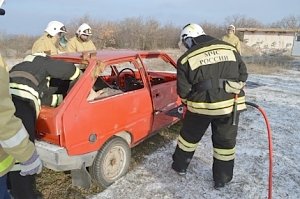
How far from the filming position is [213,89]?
3.53 metres

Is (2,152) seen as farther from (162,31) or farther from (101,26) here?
(162,31)

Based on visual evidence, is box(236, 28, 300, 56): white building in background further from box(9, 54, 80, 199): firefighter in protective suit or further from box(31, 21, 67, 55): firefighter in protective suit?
box(9, 54, 80, 199): firefighter in protective suit

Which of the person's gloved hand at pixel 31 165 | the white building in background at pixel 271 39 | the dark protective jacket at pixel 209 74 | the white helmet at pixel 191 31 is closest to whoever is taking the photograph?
the person's gloved hand at pixel 31 165

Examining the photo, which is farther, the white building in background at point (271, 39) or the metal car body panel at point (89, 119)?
the white building in background at point (271, 39)

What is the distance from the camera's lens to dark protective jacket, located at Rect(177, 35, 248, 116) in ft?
11.5

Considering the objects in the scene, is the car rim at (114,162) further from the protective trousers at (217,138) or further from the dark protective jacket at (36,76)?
the dark protective jacket at (36,76)

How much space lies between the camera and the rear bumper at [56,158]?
3.18 metres

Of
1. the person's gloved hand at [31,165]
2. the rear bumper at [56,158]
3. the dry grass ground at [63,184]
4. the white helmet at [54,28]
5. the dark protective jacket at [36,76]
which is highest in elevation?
the white helmet at [54,28]

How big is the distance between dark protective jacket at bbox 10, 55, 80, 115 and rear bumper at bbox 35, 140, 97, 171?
376 mm

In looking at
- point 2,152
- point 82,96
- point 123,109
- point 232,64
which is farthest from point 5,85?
point 232,64

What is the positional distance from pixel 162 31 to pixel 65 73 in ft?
92.9

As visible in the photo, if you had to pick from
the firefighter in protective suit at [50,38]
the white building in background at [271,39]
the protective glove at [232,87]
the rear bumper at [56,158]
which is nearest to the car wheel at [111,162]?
the rear bumper at [56,158]

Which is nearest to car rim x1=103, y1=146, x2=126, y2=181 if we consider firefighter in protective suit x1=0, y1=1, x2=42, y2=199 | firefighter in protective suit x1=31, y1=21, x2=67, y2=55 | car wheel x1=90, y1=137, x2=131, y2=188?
car wheel x1=90, y1=137, x2=131, y2=188

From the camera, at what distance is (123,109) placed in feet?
12.6
